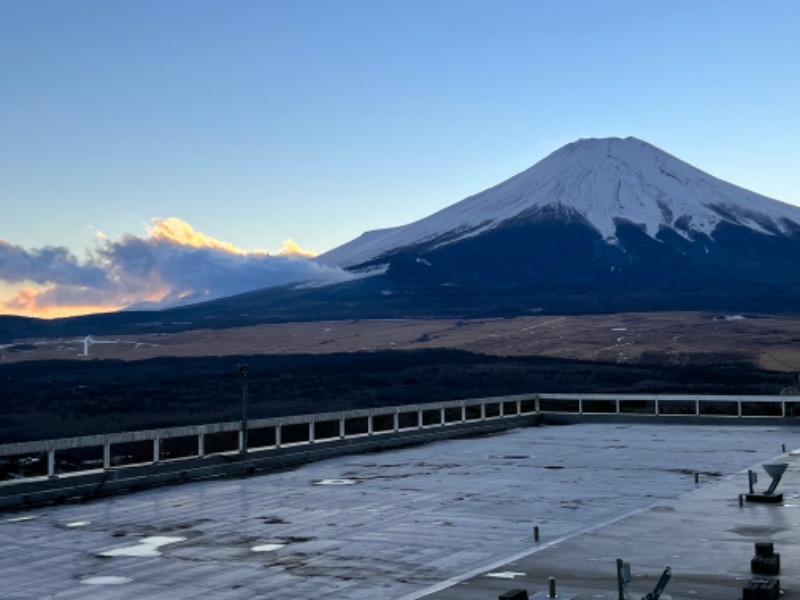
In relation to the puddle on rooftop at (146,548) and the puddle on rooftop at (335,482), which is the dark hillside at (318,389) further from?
the puddle on rooftop at (146,548)

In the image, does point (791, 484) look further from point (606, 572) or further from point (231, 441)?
point (231, 441)

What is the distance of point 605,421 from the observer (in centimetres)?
5734

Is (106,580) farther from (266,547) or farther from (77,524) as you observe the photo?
(77,524)

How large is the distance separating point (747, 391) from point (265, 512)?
130 metres

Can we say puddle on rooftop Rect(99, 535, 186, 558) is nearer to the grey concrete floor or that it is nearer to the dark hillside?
the grey concrete floor

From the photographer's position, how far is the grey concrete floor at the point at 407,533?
18.4 m

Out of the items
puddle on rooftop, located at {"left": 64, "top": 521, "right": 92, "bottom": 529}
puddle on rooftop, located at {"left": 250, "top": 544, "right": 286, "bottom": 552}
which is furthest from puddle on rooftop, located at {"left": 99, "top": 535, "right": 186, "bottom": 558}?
puddle on rooftop, located at {"left": 64, "top": 521, "right": 92, "bottom": 529}

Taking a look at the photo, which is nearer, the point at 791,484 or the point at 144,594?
the point at 144,594

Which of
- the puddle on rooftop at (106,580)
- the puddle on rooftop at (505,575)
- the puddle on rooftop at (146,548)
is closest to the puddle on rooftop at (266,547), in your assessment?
the puddle on rooftop at (146,548)

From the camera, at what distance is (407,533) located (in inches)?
922

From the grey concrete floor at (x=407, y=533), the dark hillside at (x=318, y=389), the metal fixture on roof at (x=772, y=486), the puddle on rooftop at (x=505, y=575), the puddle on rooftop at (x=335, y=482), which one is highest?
the metal fixture on roof at (x=772, y=486)

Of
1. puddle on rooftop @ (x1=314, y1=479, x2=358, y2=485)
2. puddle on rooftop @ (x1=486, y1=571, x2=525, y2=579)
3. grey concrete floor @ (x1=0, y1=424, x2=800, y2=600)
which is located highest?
puddle on rooftop @ (x1=486, y1=571, x2=525, y2=579)

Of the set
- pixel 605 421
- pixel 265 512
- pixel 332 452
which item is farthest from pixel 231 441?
pixel 265 512

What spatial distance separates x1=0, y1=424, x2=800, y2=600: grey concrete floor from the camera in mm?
18422
